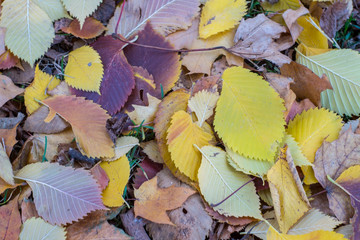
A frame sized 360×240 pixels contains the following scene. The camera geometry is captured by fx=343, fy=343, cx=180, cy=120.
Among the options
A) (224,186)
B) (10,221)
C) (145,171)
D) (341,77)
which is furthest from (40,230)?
(341,77)

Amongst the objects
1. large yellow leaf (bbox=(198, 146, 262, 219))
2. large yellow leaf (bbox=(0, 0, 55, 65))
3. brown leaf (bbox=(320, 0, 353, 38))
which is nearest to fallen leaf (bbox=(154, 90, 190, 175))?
large yellow leaf (bbox=(198, 146, 262, 219))

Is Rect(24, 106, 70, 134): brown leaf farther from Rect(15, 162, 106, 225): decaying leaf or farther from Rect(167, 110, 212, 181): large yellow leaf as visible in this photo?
Rect(167, 110, 212, 181): large yellow leaf

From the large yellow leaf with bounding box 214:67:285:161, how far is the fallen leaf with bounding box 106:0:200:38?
31 centimetres

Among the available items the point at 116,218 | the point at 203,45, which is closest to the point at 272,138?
the point at 203,45

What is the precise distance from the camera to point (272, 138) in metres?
1.11

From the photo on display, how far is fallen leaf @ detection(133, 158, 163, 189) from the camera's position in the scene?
118 centimetres

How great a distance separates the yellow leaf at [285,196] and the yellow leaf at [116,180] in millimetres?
472

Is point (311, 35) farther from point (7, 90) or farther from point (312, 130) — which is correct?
point (7, 90)

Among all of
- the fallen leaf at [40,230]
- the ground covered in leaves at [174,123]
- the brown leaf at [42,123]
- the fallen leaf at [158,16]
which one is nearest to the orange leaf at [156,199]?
the ground covered in leaves at [174,123]

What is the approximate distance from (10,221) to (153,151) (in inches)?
19.5

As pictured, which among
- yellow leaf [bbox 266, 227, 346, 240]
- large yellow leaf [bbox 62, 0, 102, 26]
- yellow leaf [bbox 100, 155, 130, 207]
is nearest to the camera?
yellow leaf [bbox 266, 227, 346, 240]

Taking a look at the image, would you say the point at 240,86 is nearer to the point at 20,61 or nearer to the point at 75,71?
the point at 75,71

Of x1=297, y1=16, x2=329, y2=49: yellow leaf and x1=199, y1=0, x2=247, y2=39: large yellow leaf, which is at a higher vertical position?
x1=199, y1=0, x2=247, y2=39: large yellow leaf

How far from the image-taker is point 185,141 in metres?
1.14
